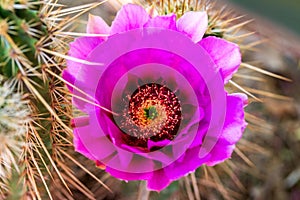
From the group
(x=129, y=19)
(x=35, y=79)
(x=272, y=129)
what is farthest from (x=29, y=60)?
(x=272, y=129)

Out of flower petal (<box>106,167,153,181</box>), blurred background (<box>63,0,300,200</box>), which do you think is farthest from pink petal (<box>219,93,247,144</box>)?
blurred background (<box>63,0,300,200</box>)

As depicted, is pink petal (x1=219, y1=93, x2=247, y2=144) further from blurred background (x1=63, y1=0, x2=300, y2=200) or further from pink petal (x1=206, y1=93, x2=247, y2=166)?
blurred background (x1=63, y1=0, x2=300, y2=200)

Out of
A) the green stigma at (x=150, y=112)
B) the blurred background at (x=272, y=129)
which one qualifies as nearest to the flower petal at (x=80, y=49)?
the green stigma at (x=150, y=112)

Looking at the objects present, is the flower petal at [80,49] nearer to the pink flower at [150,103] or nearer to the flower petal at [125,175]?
the pink flower at [150,103]

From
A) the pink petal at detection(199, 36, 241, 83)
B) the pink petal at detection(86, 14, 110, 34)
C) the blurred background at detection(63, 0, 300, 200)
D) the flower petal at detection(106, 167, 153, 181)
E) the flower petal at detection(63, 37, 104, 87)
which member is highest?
the pink petal at detection(86, 14, 110, 34)

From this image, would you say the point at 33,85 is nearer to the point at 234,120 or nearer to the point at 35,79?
the point at 35,79

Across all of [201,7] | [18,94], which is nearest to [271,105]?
[201,7]

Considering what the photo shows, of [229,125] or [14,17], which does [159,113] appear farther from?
[14,17]
